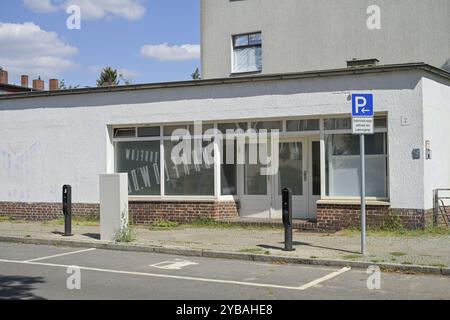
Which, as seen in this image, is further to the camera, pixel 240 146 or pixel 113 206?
pixel 240 146

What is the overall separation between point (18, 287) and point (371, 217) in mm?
8655

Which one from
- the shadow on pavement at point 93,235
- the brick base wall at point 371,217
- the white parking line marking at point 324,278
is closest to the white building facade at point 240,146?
the brick base wall at point 371,217

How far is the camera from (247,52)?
2372 centimetres

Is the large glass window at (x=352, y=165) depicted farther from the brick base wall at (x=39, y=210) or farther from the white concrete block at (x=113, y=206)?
the brick base wall at (x=39, y=210)

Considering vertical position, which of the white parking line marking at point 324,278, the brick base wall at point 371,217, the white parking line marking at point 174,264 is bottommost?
the white parking line marking at point 324,278

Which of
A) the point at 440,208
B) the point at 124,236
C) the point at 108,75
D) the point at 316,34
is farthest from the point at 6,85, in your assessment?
the point at 440,208

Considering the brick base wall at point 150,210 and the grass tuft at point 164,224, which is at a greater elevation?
the brick base wall at point 150,210

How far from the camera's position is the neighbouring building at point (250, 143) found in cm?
1464

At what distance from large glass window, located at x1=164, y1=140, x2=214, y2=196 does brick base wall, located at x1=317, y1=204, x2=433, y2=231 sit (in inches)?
132

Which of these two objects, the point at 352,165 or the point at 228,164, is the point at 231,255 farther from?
the point at 228,164

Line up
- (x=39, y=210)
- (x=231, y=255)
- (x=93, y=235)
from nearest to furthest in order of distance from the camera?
(x=231, y=255), (x=93, y=235), (x=39, y=210)

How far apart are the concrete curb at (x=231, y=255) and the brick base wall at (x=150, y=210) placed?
3529 millimetres

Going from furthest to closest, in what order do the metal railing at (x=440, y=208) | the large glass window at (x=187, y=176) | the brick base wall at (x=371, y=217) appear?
1. the large glass window at (x=187, y=176)
2. the metal railing at (x=440, y=208)
3. the brick base wall at (x=371, y=217)

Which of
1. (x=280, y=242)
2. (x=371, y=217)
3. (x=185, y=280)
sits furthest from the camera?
(x=371, y=217)
